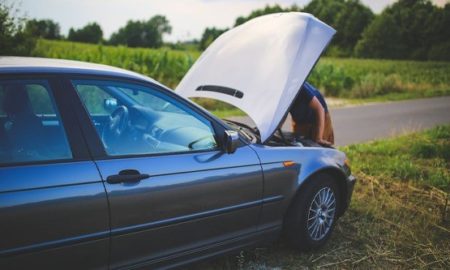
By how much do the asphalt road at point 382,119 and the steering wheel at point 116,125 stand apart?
21.6 ft

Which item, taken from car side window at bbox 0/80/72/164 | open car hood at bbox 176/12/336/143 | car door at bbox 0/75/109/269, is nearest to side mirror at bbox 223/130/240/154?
open car hood at bbox 176/12/336/143

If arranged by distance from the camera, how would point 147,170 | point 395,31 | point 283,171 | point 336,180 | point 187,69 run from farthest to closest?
point 395,31 < point 187,69 < point 336,180 < point 283,171 < point 147,170

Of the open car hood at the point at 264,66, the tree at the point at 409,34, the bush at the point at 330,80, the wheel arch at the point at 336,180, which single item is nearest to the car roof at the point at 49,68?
the open car hood at the point at 264,66

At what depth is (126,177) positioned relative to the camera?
2.64m

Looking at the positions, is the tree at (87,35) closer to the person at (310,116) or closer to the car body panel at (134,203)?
the person at (310,116)

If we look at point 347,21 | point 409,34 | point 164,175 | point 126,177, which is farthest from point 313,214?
point 347,21

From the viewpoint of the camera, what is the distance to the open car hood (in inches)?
153

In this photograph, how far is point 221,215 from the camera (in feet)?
10.4

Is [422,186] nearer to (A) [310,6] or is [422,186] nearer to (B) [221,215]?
(B) [221,215]

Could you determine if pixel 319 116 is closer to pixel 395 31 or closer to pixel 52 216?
pixel 52 216

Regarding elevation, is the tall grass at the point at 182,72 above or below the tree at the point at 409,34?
below

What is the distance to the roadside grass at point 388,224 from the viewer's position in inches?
152

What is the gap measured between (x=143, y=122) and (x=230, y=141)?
745mm

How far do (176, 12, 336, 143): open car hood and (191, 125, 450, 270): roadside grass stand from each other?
45.9 inches
